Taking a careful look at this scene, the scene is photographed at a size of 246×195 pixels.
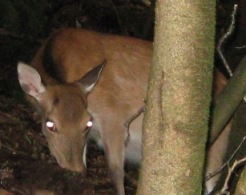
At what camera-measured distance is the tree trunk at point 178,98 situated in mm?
3301

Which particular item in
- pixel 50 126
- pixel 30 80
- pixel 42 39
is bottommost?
pixel 42 39

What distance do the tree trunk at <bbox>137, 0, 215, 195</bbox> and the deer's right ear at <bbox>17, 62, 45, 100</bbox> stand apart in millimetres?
3923

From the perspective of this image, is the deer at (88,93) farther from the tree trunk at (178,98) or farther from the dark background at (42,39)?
Answer: the tree trunk at (178,98)

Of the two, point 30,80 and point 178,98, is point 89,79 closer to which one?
point 30,80

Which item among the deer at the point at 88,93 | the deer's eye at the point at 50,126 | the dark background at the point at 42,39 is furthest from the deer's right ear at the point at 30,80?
the dark background at the point at 42,39

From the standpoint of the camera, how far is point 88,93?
777 centimetres

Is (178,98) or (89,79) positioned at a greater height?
(178,98)

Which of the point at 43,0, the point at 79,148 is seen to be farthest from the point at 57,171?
the point at 43,0

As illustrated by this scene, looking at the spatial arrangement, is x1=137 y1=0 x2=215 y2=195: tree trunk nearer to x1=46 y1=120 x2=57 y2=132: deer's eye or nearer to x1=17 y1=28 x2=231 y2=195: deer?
x1=17 y1=28 x2=231 y2=195: deer

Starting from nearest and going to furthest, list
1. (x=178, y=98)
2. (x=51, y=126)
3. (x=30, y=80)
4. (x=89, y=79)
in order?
1. (x=178, y=98)
2. (x=51, y=126)
3. (x=30, y=80)
4. (x=89, y=79)

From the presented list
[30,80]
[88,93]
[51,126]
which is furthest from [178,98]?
[88,93]

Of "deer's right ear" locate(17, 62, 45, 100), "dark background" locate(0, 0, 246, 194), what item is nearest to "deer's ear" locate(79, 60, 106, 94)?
"deer's right ear" locate(17, 62, 45, 100)

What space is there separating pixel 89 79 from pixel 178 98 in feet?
14.2

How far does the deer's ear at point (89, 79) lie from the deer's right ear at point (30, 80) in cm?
40
